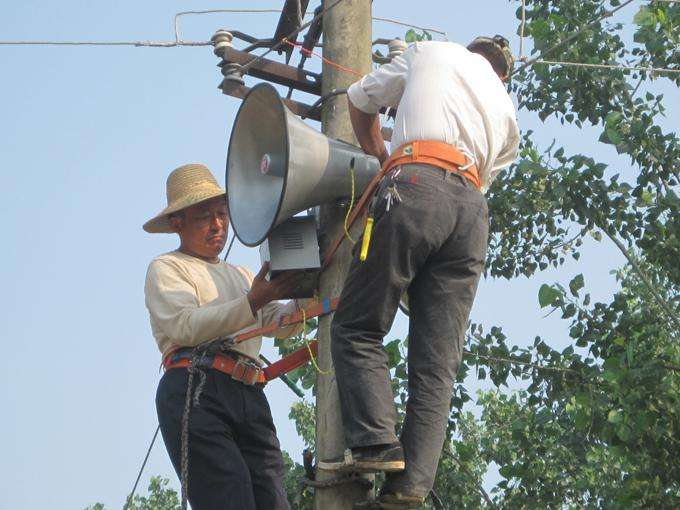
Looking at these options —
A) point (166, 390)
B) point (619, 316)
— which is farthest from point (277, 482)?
point (619, 316)

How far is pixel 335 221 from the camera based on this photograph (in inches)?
166

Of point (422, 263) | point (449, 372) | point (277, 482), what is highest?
point (422, 263)

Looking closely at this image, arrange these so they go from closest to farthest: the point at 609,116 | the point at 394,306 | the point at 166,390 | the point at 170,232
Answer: the point at 394,306, the point at 166,390, the point at 170,232, the point at 609,116

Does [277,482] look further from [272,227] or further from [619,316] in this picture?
[619,316]

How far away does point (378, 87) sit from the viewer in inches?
157

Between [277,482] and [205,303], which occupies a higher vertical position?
[205,303]

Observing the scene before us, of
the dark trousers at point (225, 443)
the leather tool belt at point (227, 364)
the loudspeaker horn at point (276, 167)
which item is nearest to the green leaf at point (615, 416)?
the dark trousers at point (225, 443)

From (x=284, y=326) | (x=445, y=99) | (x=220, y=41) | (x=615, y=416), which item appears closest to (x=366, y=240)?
(x=445, y=99)

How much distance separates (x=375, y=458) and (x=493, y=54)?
157 cm

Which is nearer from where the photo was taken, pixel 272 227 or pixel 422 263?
pixel 422 263

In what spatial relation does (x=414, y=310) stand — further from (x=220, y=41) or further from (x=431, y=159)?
(x=220, y=41)

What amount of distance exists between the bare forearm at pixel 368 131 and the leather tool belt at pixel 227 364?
97 centimetres

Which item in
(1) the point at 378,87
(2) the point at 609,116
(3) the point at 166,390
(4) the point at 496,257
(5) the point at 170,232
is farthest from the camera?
(4) the point at 496,257

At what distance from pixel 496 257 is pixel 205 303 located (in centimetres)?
515
